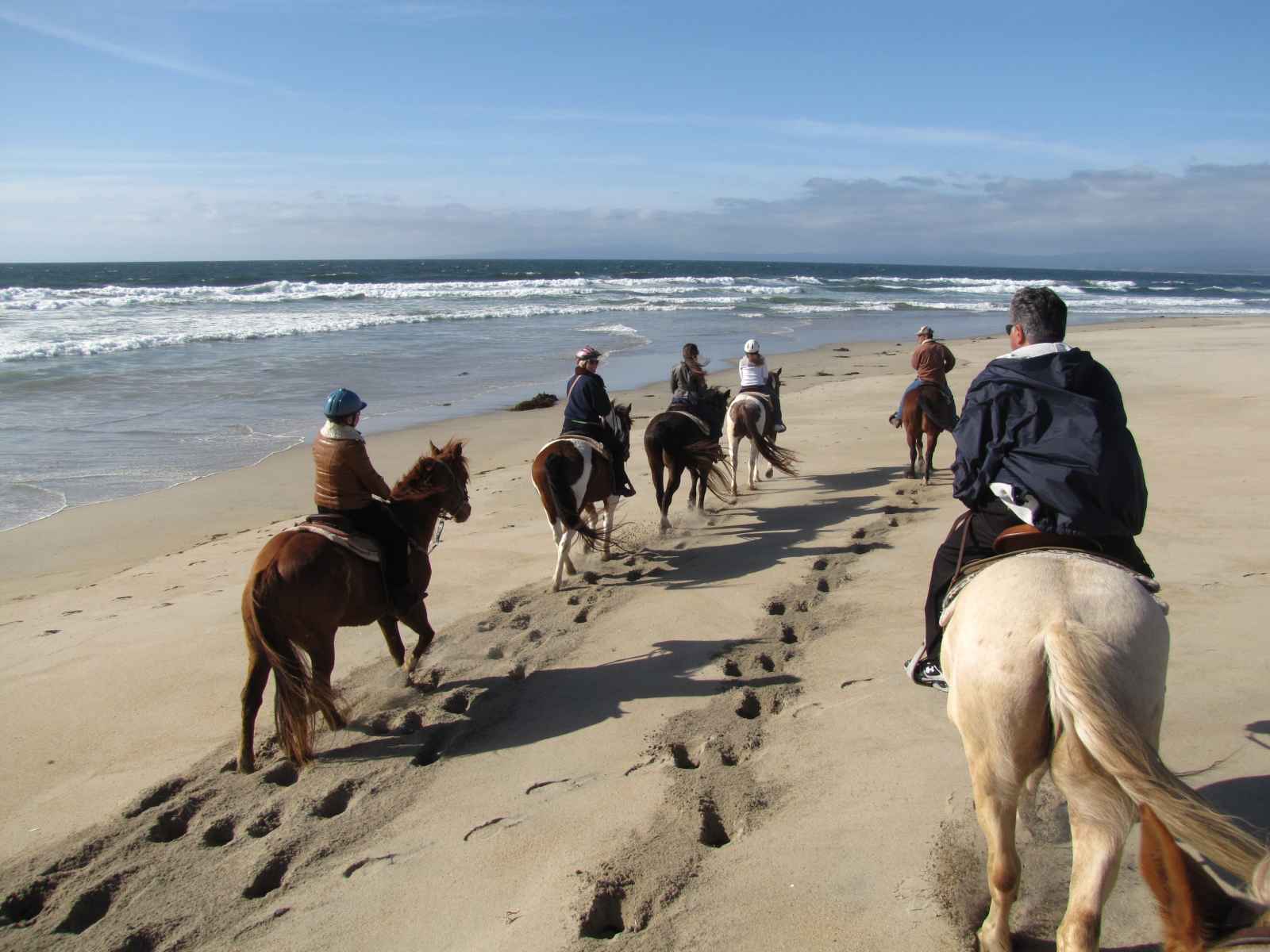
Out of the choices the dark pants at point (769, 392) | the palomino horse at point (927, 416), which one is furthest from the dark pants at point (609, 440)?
the palomino horse at point (927, 416)

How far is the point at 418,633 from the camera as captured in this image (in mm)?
5504

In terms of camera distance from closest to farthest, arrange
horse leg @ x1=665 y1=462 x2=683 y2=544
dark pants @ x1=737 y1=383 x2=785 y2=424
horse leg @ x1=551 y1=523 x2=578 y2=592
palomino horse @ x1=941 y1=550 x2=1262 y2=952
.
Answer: palomino horse @ x1=941 y1=550 x2=1262 y2=952 → horse leg @ x1=551 y1=523 x2=578 y2=592 → horse leg @ x1=665 y1=462 x2=683 y2=544 → dark pants @ x1=737 y1=383 x2=785 y2=424

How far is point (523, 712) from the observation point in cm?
501

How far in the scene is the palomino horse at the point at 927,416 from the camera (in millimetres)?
9711

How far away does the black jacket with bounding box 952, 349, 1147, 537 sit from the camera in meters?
3.03

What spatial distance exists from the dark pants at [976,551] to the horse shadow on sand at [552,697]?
5.38ft

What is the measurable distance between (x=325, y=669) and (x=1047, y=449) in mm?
3810

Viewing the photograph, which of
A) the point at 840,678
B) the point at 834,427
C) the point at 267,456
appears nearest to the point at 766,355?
the point at 834,427

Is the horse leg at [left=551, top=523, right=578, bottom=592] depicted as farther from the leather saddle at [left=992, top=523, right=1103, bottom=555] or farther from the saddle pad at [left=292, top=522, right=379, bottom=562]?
the leather saddle at [left=992, top=523, right=1103, bottom=555]

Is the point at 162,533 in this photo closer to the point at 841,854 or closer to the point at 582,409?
the point at 582,409

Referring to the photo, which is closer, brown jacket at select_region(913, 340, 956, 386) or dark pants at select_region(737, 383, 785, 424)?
brown jacket at select_region(913, 340, 956, 386)

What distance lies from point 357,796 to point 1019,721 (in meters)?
3.12

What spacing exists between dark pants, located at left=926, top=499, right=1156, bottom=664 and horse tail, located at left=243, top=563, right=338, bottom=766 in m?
3.12

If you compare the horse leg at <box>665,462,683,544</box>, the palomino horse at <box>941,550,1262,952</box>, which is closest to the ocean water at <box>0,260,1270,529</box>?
the horse leg at <box>665,462,683,544</box>
